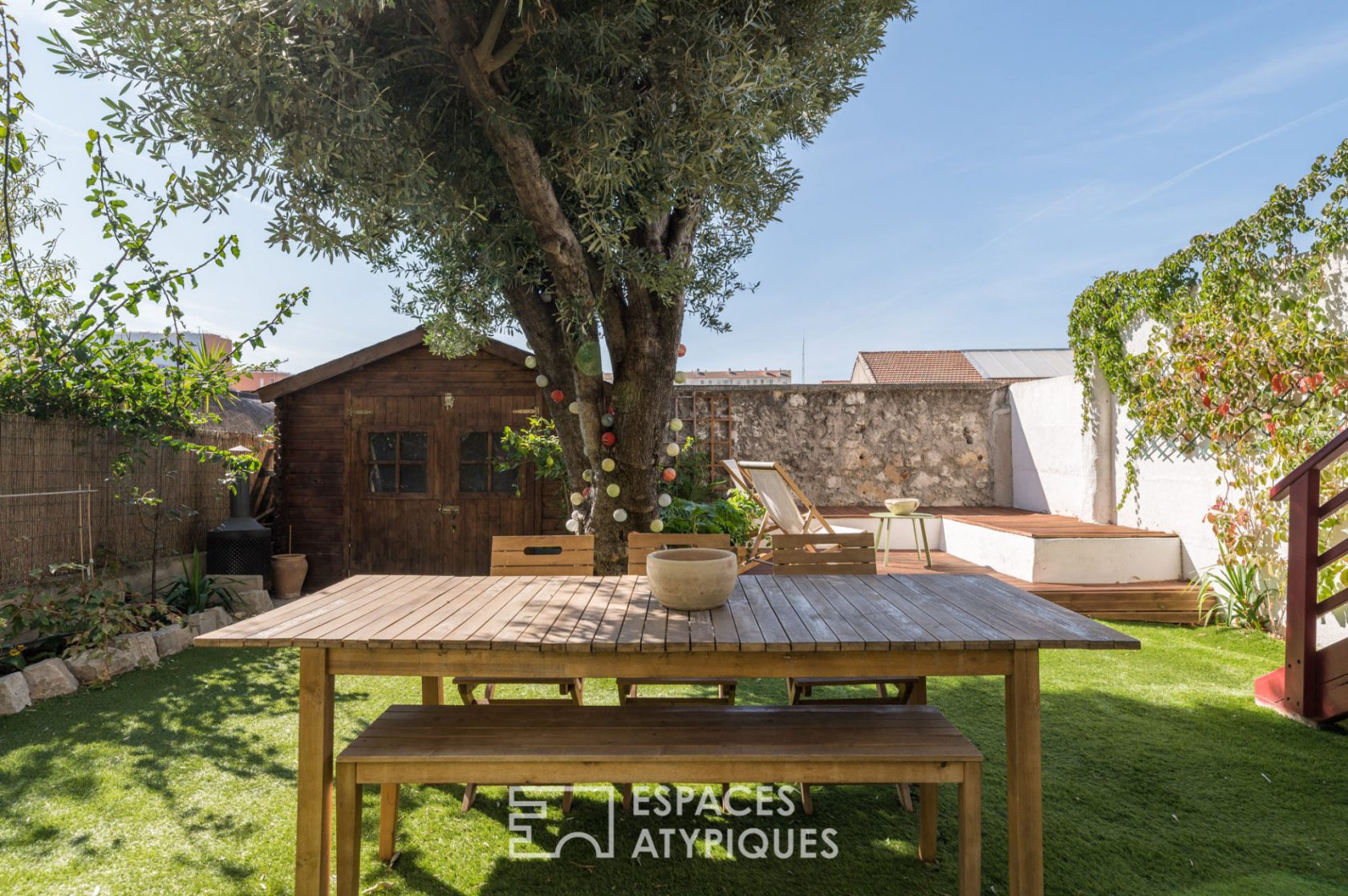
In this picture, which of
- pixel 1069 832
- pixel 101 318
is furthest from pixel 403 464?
pixel 1069 832

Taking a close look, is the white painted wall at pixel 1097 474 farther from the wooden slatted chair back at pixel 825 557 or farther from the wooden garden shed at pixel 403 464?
the wooden garden shed at pixel 403 464

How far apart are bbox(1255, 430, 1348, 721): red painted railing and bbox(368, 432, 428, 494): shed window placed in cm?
661

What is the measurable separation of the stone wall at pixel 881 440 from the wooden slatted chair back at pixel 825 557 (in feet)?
17.4

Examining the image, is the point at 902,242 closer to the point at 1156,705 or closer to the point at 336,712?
the point at 1156,705

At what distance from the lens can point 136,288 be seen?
486cm

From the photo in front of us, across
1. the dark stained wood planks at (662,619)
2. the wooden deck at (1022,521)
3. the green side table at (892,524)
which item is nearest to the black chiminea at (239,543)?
the dark stained wood planks at (662,619)

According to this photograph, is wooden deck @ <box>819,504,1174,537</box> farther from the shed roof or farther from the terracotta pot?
the terracotta pot

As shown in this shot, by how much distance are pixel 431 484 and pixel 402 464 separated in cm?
38

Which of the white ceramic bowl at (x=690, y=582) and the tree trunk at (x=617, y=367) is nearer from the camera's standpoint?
the white ceramic bowl at (x=690, y=582)

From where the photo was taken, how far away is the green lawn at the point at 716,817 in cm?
205

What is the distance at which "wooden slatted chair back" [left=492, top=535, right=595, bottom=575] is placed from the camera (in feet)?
10.3

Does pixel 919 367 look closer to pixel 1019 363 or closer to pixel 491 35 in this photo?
pixel 1019 363

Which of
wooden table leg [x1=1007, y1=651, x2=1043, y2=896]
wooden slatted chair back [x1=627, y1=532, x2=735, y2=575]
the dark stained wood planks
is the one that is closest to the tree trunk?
wooden slatted chair back [x1=627, y1=532, x2=735, y2=575]

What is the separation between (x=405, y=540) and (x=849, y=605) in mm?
5802
